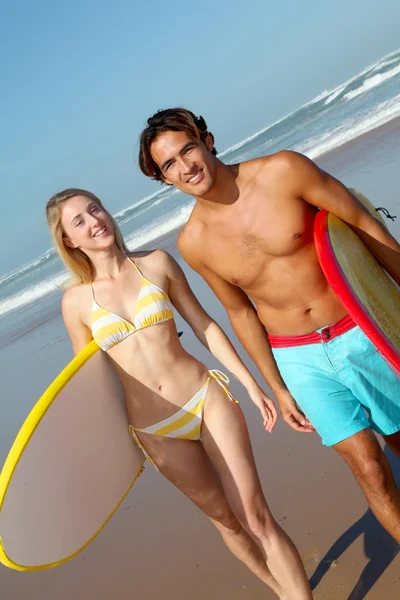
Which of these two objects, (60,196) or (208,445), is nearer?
(208,445)

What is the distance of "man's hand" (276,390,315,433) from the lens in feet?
11.3

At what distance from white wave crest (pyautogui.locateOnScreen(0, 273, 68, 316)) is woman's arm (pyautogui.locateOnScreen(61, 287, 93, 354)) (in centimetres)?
Result: 1472

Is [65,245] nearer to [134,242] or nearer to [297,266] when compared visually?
[297,266]

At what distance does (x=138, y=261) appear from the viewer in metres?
3.42

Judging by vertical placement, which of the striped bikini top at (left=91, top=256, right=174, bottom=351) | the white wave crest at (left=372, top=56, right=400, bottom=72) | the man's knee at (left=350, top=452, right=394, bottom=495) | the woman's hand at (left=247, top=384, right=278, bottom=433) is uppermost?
the white wave crest at (left=372, top=56, right=400, bottom=72)


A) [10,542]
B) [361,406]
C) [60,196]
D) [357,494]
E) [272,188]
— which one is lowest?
[357,494]

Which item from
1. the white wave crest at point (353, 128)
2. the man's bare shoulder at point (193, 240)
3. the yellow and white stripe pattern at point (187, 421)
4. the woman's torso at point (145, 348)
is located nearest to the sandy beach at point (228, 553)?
the yellow and white stripe pattern at point (187, 421)

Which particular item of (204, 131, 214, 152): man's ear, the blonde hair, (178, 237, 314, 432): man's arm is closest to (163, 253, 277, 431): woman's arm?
→ (178, 237, 314, 432): man's arm

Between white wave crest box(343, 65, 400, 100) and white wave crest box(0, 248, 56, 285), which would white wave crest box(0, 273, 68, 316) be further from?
white wave crest box(343, 65, 400, 100)

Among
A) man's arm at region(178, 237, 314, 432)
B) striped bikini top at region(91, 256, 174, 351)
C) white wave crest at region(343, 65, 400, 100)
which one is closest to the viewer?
striped bikini top at region(91, 256, 174, 351)

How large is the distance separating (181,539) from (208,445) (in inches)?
50.2

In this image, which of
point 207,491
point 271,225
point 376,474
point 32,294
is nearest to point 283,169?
point 271,225

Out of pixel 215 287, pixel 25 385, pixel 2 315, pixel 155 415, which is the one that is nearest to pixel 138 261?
pixel 215 287

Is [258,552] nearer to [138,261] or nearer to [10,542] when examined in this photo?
[10,542]
